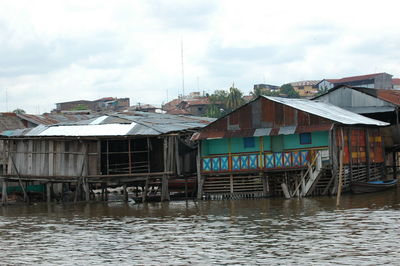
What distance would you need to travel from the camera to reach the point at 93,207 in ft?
116

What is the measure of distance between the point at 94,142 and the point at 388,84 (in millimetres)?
79459

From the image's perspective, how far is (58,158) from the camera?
125ft

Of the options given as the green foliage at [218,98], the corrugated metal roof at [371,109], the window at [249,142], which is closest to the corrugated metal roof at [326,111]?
the window at [249,142]

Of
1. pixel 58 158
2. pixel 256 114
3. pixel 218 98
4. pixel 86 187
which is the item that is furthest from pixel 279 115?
pixel 218 98

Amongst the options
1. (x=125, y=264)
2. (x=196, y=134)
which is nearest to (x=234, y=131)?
(x=196, y=134)

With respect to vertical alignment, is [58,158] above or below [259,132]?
below

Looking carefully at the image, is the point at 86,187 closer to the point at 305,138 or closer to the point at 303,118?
the point at 305,138

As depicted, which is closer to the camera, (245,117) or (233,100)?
(245,117)

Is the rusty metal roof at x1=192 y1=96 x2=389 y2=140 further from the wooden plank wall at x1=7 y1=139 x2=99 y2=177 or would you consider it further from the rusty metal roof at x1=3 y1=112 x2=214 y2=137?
the wooden plank wall at x1=7 y1=139 x2=99 y2=177

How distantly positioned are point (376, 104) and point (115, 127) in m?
16.0

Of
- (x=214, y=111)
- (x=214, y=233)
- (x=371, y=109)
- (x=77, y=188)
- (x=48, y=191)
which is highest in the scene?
(x=214, y=111)

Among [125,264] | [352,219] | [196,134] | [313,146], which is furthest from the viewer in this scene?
[196,134]

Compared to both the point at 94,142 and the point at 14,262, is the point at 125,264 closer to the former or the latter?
the point at 14,262

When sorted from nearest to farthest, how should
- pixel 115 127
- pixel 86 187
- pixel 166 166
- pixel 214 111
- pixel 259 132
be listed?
pixel 259 132 < pixel 166 166 < pixel 86 187 < pixel 115 127 < pixel 214 111
